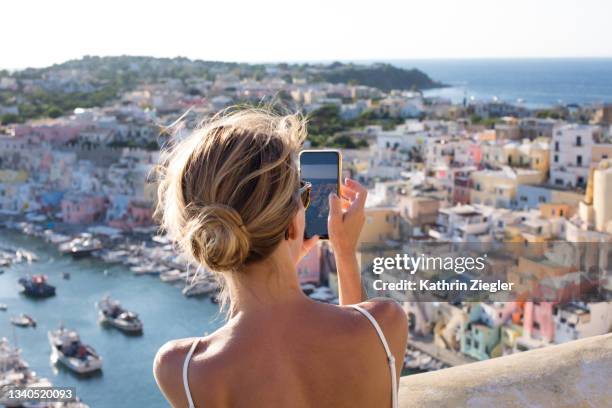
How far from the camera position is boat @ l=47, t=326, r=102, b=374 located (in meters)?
8.04

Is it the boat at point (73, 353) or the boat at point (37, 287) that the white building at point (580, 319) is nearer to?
the boat at point (73, 353)

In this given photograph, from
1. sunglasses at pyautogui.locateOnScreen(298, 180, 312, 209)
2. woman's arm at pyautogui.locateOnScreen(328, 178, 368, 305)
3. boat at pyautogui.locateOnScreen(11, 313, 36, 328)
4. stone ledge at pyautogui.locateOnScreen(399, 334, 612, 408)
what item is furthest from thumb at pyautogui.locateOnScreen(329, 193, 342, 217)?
boat at pyautogui.locateOnScreen(11, 313, 36, 328)

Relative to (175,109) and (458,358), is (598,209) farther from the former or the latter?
(175,109)

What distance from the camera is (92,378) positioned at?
793 cm

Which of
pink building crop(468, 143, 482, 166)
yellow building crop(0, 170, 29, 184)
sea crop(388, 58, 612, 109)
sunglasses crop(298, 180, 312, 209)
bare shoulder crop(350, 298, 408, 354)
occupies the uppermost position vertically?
sunglasses crop(298, 180, 312, 209)

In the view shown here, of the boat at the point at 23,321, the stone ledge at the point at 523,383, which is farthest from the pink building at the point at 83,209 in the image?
the stone ledge at the point at 523,383

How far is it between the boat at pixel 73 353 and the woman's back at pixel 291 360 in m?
7.82

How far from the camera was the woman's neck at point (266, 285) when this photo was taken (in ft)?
1.77

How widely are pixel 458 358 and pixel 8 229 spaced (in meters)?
9.84

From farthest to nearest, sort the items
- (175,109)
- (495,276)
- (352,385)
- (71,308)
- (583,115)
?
(175,109)
(583,115)
(71,308)
(495,276)
(352,385)

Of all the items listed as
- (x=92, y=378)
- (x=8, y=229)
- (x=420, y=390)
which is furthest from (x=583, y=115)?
(x=420, y=390)

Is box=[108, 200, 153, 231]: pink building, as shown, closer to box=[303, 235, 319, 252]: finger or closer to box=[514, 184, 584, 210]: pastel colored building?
box=[514, 184, 584, 210]: pastel colored building

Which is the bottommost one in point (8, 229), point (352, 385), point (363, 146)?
point (8, 229)

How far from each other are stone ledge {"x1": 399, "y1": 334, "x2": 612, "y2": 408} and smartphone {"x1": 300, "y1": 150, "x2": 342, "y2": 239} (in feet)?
0.87
